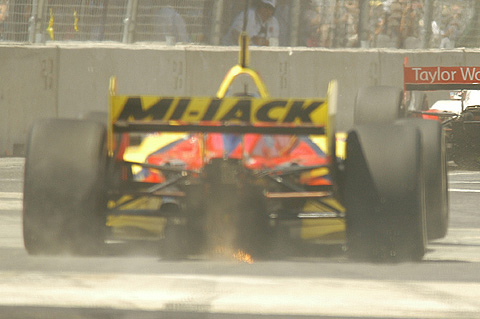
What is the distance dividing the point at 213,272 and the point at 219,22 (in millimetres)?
13856

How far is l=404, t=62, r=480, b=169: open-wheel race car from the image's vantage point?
50.0ft

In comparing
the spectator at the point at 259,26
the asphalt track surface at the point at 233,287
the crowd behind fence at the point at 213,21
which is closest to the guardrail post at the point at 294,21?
the crowd behind fence at the point at 213,21

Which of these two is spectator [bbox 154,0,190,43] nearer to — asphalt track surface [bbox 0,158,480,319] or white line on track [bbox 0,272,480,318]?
asphalt track surface [bbox 0,158,480,319]

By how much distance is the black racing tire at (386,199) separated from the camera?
6855 millimetres

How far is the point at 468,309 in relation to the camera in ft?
17.9

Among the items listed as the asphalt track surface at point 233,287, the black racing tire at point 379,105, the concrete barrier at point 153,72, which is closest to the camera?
the asphalt track surface at point 233,287

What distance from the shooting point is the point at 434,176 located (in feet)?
27.0

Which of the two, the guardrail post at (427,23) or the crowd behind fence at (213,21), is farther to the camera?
the guardrail post at (427,23)

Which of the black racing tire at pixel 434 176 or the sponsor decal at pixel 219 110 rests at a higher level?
the sponsor decal at pixel 219 110

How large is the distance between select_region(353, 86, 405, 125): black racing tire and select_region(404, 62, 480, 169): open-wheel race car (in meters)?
5.04

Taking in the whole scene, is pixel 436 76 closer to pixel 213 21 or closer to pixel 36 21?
pixel 213 21

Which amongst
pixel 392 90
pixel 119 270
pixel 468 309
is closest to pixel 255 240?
pixel 119 270

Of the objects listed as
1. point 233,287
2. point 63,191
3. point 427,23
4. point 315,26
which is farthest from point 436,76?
point 233,287

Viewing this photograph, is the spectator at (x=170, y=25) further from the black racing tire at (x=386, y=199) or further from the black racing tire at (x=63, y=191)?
the black racing tire at (x=386, y=199)
